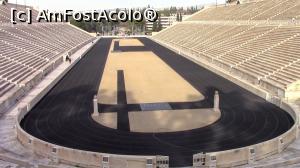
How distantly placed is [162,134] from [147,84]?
559 inches

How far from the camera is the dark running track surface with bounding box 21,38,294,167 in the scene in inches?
681

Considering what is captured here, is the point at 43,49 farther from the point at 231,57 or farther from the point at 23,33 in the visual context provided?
the point at 231,57

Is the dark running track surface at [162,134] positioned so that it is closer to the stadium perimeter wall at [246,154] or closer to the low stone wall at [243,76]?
the stadium perimeter wall at [246,154]

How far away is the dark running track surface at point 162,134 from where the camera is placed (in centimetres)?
1730

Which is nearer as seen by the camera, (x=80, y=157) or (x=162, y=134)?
(x=80, y=157)

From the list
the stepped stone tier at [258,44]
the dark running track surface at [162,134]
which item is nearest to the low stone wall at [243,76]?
the stepped stone tier at [258,44]

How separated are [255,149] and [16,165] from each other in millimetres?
10108

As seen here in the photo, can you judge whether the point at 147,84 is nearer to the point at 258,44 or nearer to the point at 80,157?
the point at 258,44

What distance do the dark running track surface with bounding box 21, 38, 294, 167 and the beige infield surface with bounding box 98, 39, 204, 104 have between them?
143 centimetres

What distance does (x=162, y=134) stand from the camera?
19.1 metres

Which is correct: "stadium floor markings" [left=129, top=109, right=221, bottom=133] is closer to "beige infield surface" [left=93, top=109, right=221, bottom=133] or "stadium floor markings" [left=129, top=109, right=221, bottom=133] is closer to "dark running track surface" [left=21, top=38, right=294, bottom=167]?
"beige infield surface" [left=93, top=109, right=221, bottom=133]

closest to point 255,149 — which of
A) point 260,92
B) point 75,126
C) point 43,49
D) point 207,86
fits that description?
point 75,126

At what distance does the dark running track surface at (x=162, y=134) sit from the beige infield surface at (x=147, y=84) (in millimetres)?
1430

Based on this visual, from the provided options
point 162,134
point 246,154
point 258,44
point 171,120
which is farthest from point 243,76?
point 246,154
